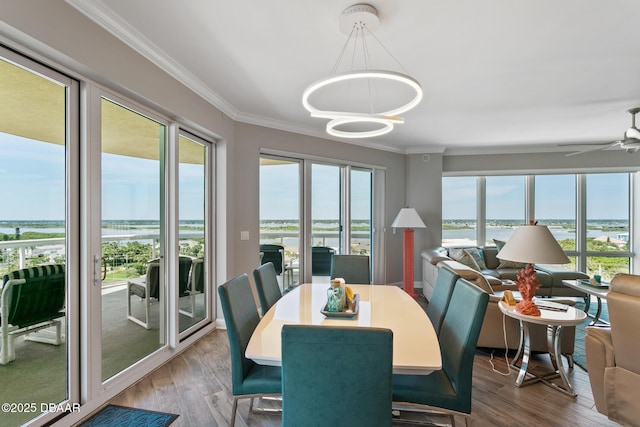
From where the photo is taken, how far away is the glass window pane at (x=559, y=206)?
19.9 ft

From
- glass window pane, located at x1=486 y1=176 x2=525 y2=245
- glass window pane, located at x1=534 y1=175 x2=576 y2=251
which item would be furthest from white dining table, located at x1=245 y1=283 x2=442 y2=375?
glass window pane, located at x1=534 y1=175 x2=576 y2=251

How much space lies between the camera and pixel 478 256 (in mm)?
5461

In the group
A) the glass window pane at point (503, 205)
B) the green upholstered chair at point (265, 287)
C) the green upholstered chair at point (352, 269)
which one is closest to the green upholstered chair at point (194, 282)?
the green upholstered chair at point (265, 287)

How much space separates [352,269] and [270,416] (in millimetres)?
1541

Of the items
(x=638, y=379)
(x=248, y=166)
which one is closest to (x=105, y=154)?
(x=248, y=166)

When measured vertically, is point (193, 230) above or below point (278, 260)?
above

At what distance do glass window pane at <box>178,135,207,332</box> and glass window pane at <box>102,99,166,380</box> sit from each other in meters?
0.27

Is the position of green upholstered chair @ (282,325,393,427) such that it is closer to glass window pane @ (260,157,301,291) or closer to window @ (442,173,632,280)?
glass window pane @ (260,157,301,291)

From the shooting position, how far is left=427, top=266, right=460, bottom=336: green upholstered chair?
2.21 meters

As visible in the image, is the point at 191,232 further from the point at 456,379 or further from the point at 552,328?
the point at 552,328

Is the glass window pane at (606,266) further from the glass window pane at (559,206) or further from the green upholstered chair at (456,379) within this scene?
the green upholstered chair at (456,379)

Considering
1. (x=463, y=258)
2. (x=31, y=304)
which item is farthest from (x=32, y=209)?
(x=463, y=258)

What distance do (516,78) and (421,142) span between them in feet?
8.93

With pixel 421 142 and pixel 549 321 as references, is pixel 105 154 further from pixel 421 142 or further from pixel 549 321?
pixel 421 142
